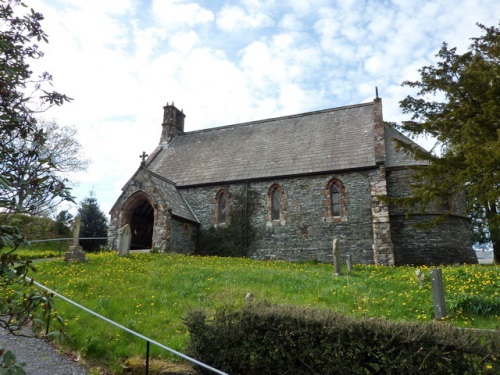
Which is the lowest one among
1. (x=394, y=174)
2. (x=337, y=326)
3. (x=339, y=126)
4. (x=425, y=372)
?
(x=425, y=372)

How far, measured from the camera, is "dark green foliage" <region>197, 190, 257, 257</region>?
65.2 ft

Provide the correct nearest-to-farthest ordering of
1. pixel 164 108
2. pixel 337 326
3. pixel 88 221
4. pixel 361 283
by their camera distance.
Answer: pixel 337 326 < pixel 361 283 < pixel 88 221 < pixel 164 108

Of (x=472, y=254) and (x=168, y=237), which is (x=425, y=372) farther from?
(x=472, y=254)

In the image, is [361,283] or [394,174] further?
[394,174]

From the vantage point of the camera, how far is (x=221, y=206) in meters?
21.3

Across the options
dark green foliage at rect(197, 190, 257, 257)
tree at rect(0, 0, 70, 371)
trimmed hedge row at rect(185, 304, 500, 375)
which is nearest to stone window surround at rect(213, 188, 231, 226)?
dark green foliage at rect(197, 190, 257, 257)

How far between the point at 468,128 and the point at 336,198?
9287mm

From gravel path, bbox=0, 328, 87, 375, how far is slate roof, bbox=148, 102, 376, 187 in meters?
14.8

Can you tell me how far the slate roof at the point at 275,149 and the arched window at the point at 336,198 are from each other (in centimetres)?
82

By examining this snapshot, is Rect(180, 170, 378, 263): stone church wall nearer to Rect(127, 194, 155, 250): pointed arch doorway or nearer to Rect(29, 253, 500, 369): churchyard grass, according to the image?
Rect(127, 194, 155, 250): pointed arch doorway

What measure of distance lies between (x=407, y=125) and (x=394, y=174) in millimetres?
5463

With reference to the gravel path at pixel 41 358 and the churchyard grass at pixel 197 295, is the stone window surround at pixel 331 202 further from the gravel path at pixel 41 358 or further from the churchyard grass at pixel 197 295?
the gravel path at pixel 41 358

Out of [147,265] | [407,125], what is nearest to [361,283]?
[407,125]

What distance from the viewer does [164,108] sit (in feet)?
96.0
